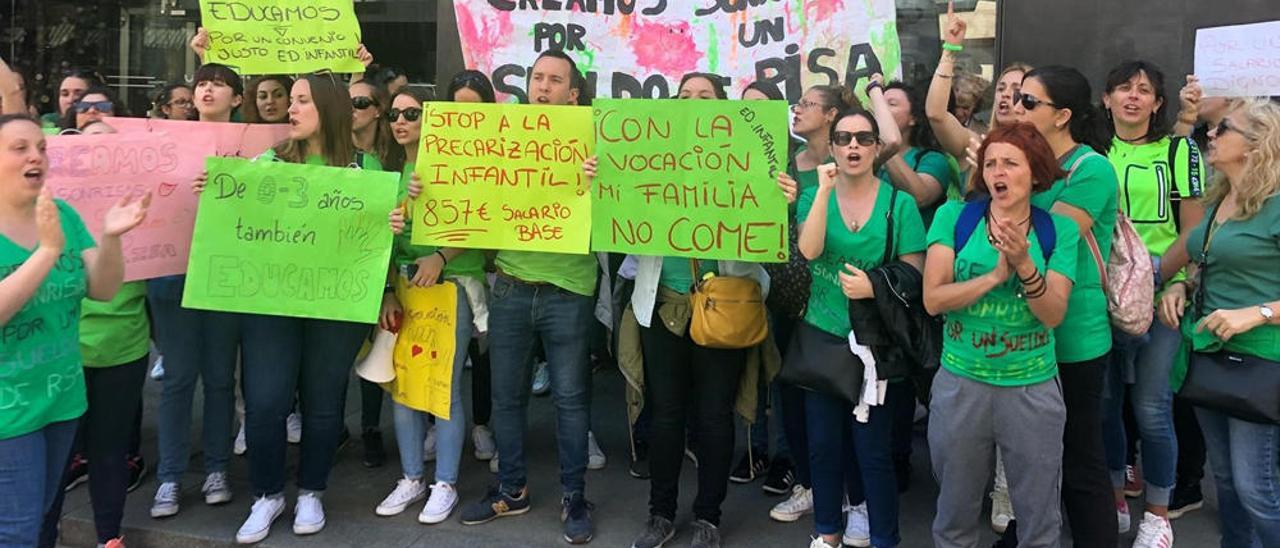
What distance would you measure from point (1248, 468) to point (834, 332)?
4.87 feet

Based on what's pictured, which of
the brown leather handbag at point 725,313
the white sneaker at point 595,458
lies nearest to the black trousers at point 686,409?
the brown leather handbag at point 725,313

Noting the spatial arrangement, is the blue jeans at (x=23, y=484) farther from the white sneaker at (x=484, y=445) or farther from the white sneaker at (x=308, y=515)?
the white sneaker at (x=484, y=445)

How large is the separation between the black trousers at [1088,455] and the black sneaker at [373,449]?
11.0 feet

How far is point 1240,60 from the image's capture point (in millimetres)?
4402

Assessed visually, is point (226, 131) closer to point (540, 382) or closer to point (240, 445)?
point (240, 445)

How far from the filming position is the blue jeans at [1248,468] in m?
3.47

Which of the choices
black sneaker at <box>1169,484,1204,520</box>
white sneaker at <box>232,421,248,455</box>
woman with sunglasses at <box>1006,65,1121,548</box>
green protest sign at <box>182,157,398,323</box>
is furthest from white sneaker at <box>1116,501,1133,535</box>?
white sneaker at <box>232,421,248,455</box>

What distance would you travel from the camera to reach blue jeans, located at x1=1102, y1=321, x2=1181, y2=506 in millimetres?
4086

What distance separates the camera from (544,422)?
6.11 metres

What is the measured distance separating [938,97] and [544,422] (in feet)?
10.2

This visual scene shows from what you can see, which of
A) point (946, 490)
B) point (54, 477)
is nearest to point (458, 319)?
point (54, 477)

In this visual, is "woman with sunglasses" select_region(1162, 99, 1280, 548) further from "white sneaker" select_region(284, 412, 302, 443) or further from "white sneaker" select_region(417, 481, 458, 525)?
"white sneaker" select_region(284, 412, 302, 443)

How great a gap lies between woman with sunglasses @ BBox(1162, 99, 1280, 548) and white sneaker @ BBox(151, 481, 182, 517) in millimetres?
4275

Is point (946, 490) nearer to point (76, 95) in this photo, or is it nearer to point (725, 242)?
point (725, 242)
